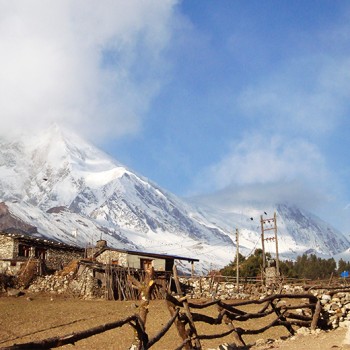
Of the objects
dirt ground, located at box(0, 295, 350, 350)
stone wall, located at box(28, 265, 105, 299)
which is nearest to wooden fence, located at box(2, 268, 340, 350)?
dirt ground, located at box(0, 295, 350, 350)

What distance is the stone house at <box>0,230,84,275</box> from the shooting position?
41.6 metres

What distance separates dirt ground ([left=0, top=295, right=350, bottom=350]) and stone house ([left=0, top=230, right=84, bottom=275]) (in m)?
6.42

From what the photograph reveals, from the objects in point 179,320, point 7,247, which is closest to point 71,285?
point 7,247

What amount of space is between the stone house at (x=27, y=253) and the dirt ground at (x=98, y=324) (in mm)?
6418

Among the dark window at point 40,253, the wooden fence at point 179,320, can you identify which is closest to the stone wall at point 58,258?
the dark window at point 40,253

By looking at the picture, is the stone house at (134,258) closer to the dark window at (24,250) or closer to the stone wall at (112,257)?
the stone wall at (112,257)

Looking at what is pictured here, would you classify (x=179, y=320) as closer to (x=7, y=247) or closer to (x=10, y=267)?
(x=10, y=267)

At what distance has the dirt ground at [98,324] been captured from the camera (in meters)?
10.3

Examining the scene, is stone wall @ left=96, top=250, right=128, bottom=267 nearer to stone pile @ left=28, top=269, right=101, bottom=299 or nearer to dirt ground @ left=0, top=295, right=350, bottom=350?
stone pile @ left=28, top=269, right=101, bottom=299

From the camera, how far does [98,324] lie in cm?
2412

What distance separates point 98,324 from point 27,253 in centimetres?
2334

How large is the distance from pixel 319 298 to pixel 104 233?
14253 centimetres

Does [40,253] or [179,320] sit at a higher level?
[40,253]

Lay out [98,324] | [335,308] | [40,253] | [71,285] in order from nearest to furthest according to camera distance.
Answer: [335,308]
[98,324]
[71,285]
[40,253]
